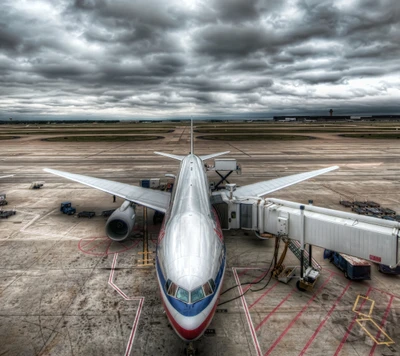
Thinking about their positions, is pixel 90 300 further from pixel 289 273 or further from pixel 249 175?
pixel 249 175

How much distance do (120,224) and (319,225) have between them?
13912 mm

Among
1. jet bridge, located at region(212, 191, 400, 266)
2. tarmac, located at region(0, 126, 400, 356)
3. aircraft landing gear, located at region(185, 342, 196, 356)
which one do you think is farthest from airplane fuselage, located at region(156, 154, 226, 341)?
jet bridge, located at region(212, 191, 400, 266)

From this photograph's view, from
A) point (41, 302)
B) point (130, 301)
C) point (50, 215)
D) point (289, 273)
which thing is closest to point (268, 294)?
point (289, 273)

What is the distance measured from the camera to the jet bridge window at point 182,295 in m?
9.78

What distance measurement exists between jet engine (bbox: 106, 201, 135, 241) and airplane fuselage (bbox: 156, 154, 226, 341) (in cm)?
825

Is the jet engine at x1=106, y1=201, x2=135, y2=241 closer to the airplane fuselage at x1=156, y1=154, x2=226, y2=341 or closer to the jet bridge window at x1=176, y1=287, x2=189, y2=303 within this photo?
the airplane fuselage at x1=156, y1=154, x2=226, y2=341

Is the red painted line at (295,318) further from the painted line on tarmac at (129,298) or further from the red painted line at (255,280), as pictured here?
the painted line on tarmac at (129,298)

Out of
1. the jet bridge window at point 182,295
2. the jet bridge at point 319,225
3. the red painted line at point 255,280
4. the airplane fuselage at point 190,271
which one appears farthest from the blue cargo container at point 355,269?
the jet bridge window at point 182,295

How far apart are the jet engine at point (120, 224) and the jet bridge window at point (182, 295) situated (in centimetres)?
1150

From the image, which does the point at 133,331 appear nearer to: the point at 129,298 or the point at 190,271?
the point at 129,298

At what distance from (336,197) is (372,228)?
21686 mm

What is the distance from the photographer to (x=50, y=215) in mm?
27797

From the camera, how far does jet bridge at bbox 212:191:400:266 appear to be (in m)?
13.2

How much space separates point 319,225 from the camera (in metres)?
15.1
